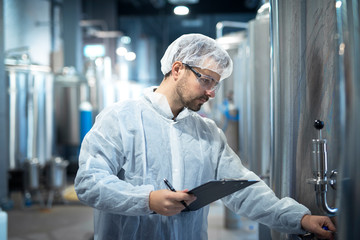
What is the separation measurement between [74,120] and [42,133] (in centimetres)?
96

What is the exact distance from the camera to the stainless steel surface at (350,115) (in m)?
0.85

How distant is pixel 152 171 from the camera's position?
1.49 m

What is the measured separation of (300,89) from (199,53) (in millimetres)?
425

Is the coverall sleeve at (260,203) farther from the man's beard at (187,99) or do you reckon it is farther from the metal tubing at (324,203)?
the man's beard at (187,99)

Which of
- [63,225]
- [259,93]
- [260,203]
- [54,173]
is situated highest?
[259,93]

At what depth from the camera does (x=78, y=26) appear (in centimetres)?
699

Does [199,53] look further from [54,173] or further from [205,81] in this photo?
[54,173]

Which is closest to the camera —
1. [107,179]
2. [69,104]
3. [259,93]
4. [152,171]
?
[107,179]

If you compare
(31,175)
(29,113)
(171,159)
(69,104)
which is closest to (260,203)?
(171,159)

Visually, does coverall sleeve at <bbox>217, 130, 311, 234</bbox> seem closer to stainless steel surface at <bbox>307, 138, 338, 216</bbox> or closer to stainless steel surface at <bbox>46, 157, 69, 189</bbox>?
stainless steel surface at <bbox>307, 138, 338, 216</bbox>

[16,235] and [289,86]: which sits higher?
[289,86]

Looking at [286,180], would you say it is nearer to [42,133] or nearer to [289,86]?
[289,86]

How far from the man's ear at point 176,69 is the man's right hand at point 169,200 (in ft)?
1.70

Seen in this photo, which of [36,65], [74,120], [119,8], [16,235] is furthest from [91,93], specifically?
[119,8]
